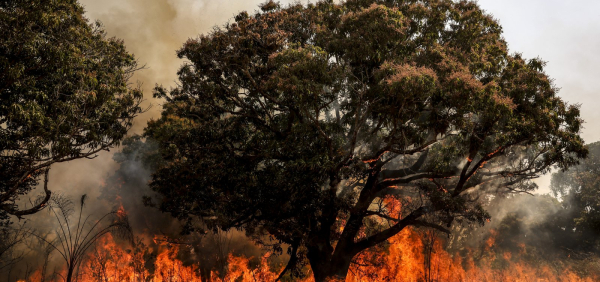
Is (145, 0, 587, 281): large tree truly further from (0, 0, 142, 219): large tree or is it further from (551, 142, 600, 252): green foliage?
(551, 142, 600, 252): green foliage

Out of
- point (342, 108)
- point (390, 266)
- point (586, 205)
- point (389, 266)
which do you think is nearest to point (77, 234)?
point (342, 108)

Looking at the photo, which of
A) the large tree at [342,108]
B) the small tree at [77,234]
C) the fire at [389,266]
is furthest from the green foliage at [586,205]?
the small tree at [77,234]

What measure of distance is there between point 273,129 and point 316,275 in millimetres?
5726

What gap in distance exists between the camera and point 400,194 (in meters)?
25.4

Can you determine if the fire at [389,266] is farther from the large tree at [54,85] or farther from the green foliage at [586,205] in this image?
the large tree at [54,85]

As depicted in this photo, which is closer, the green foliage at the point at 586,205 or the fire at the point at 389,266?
the fire at the point at 389,266

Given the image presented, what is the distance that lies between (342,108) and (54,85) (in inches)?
367

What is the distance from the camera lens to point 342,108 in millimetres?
14836

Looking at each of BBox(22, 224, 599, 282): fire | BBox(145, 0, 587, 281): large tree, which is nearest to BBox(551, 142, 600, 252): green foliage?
BBox(22, 224, 599, 282): fire

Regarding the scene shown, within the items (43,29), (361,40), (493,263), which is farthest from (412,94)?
(493,263)

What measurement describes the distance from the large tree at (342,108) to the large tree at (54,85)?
2686 mm

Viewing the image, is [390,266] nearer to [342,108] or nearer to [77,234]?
[342,108]

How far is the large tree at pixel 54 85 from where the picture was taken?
881 cm

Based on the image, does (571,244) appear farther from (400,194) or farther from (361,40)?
(361,40)
